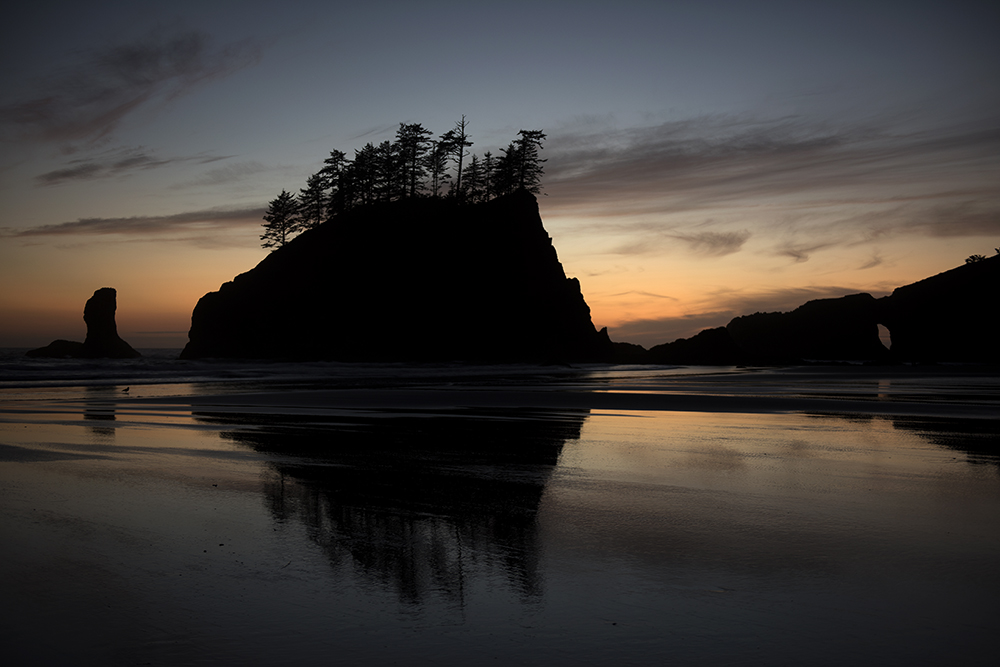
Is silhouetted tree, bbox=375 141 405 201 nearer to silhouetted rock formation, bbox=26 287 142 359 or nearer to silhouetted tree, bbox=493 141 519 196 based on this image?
silhouetted tree, bbox=493 141 519 196

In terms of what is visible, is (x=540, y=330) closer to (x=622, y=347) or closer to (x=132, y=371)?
(x=622, y=347)

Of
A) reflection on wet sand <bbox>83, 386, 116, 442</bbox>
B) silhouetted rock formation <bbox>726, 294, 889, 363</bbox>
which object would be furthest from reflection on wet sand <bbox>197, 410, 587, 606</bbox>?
silhouetted rock formation <bbox>726, 294, 889, 363</bbox>

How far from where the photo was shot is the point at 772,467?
26.7 feet

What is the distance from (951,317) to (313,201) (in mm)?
85710

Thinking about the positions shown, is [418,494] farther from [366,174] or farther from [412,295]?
[366,174]

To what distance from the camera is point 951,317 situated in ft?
278

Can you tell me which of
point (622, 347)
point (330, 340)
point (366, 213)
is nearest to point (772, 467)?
point (330, 340)

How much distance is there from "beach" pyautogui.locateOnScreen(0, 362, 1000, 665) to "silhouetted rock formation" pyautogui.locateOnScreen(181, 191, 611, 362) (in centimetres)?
5683

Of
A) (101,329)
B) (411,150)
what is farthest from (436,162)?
(101,329)

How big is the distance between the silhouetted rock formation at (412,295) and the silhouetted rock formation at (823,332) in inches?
1480

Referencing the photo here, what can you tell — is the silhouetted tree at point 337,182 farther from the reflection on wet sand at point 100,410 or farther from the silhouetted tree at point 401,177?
the reflection on wet sand at point 100,410

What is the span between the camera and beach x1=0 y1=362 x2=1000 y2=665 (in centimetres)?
303

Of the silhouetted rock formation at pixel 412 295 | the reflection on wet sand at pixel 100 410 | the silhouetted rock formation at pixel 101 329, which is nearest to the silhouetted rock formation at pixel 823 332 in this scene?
the silhouetted rock formation at pixel 412 295

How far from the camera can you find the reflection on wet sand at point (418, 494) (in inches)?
163
